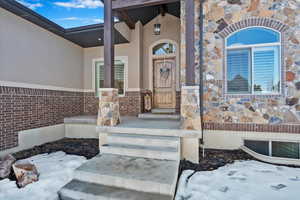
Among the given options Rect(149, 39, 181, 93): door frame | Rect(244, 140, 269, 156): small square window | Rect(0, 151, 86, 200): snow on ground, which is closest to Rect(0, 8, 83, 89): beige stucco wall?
Rect(0, 151, 86, 200): snow on ground

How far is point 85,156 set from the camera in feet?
12.0

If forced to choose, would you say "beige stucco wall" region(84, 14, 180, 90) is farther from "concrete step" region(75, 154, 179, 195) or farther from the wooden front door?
"concrete step" region(75, 154, 179, 195)

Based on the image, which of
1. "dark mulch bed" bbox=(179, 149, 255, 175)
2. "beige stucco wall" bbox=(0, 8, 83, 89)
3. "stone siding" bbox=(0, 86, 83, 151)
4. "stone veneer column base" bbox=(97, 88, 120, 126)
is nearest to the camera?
"dark mulch bed" bbox=(179, 149, 255, 175)

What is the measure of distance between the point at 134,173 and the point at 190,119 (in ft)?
5.03

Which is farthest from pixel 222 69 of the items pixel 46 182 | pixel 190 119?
pixel 46 182

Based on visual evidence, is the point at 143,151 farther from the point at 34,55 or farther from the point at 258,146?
the point at 34,55

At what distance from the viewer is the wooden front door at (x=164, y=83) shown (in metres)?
6.12

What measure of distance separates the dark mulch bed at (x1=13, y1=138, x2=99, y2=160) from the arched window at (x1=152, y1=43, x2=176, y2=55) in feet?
13.4

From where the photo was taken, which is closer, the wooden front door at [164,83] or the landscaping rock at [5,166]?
the landscaping rock at [5,166]

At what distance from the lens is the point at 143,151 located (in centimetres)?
292

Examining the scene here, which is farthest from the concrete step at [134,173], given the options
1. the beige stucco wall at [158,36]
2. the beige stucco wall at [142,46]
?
the beige stucco wall at [158,36]

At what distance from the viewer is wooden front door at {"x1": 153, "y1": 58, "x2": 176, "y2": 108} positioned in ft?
20.1

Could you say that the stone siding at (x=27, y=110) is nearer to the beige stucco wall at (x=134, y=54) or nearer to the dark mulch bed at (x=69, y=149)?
the dark mulch bed at (x=69, y=149)

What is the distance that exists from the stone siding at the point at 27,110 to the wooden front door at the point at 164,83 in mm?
3471
